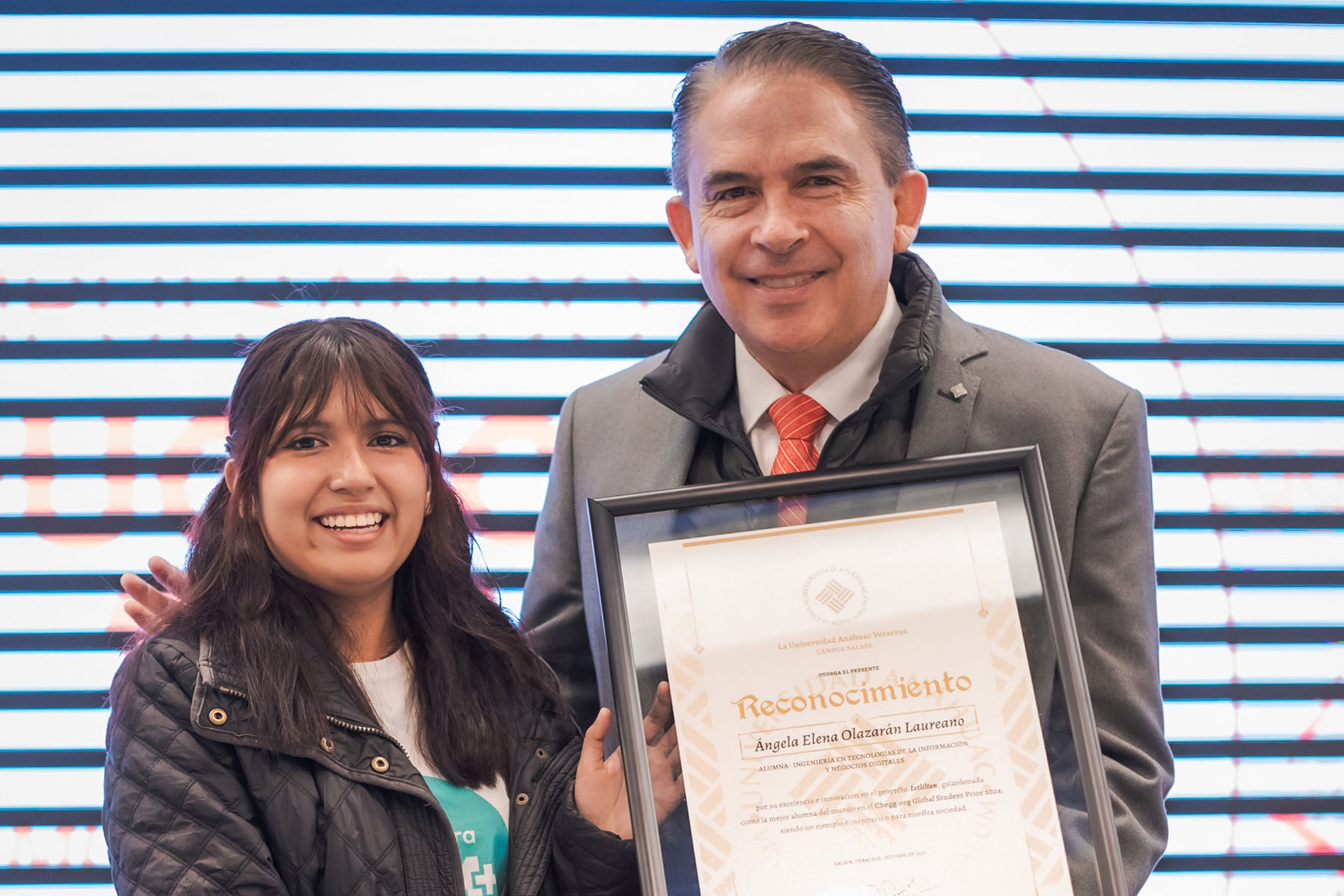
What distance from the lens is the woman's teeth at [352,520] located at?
80.2 inches

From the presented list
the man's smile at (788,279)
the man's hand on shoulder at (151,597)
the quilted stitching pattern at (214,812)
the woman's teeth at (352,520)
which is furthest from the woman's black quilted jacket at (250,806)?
the man's smile at (788,279)

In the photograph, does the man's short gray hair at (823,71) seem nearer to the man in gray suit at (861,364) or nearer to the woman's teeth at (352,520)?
the man in gray suit at (861,364)

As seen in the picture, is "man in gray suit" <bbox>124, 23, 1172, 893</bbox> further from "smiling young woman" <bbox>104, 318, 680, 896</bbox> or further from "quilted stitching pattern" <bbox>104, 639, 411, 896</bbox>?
"quilted stitching pattern" <bbox>104, 639, 411, 896</bbox>

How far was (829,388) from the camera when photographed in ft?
7.34

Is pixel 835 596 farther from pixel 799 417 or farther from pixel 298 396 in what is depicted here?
pixel 298 396

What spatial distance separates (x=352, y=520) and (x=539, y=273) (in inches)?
44.0

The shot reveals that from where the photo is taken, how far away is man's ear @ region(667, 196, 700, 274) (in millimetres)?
2324

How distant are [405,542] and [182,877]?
721 mm

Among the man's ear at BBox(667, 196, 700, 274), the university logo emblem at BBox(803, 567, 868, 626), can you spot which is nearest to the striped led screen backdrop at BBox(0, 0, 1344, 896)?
the man's ear at BBox(667, 196, 700, 274)

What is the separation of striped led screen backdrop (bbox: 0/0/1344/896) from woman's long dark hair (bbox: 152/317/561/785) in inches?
26.2

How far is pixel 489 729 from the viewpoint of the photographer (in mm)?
2113

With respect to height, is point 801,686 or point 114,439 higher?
point 114,439

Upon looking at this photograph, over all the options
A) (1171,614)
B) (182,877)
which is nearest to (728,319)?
(182,877)

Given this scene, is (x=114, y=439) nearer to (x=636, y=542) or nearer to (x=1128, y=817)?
(x=636, y=542)
